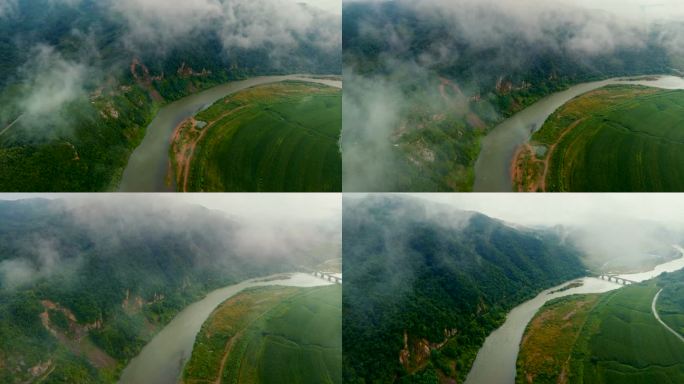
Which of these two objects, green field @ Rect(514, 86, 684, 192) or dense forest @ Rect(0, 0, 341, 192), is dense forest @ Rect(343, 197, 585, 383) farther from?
dense forest @ Rect(0, 0, 341, 192)

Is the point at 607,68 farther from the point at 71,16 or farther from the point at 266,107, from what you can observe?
the point at 71,16

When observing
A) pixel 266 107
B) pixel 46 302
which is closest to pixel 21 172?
pixel 46 302

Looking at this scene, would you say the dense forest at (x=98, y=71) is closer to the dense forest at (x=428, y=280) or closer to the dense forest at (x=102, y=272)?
the dense forest at (x=102, y=272)

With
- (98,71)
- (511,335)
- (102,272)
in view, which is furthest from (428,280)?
(98,71)

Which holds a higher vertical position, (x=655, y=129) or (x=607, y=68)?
(x=607, y=68)

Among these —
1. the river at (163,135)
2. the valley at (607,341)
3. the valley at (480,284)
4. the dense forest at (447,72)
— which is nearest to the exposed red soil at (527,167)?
the valley at (480,284)

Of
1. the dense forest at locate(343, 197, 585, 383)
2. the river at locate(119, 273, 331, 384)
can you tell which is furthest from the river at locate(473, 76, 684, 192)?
the river at locate(119, 273, 331, 384)
